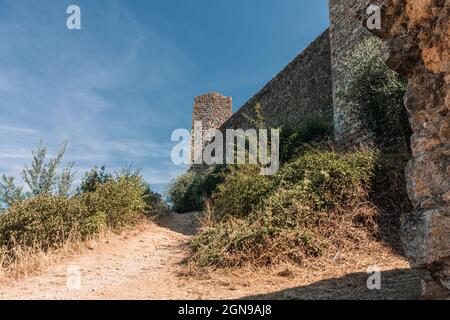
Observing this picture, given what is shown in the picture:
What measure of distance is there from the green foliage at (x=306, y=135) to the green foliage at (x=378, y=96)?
140 cm

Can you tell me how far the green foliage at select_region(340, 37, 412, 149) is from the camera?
8156mm

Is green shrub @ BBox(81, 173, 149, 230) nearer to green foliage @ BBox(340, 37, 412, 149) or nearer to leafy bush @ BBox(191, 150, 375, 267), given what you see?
leafy bush @ BBox(191, 150, 375, 267)

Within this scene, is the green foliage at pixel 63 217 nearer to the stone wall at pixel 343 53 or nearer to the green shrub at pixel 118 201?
the green shrub at pixel 118 201

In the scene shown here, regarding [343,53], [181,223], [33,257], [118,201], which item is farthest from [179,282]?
[343,53]

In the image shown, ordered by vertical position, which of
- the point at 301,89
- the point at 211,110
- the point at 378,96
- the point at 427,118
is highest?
the point at 211,110

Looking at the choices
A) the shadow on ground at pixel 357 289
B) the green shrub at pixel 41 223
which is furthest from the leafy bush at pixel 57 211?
the shadow on ground at pixel 357 289

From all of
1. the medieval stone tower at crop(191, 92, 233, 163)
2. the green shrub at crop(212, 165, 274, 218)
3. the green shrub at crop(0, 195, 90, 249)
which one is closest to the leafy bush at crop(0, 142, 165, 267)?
the green shrub at crop(0, 195, 90, 249)

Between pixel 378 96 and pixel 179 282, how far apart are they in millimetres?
5711

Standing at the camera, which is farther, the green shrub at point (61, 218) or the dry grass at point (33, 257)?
the green shrub at point (61, 218)

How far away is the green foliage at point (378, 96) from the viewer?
8.16 metres

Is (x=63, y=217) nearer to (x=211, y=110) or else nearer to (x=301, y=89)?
(x=301, y=89)

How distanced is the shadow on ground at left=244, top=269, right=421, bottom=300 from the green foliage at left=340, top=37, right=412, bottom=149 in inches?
160

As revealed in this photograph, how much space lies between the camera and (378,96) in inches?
335
